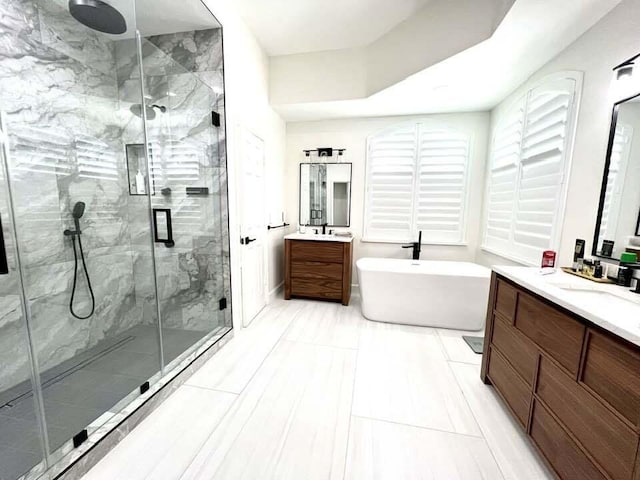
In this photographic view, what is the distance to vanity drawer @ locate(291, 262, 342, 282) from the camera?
3205 millimetres

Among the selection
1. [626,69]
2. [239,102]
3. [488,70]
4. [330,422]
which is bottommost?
[330,422]

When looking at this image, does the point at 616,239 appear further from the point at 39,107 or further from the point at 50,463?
the point at 39,107

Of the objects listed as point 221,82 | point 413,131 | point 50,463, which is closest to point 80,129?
point 221,82

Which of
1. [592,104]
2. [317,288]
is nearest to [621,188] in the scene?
[592,104]

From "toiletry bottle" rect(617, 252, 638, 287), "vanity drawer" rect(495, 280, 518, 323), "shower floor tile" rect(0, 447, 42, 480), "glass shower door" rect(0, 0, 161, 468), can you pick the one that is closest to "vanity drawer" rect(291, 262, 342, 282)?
"glass shower door" rect(0, 0, 161, 468)

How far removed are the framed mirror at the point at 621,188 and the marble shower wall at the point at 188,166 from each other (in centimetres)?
274

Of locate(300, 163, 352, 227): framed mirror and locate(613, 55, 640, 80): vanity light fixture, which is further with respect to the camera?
locate(300, 163, 352, 227): framed mirror

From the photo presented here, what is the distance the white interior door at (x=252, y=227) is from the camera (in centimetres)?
254

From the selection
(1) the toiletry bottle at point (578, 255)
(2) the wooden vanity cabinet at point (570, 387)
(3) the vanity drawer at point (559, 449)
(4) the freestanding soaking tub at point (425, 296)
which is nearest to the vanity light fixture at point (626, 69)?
(1) the toiletry bottle at point (578, 255)

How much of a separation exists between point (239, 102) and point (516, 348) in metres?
2.83

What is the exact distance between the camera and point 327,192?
364cm

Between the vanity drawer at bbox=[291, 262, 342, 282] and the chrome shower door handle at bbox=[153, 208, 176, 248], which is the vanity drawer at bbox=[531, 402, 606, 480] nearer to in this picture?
the vanity drawer at bbox=[291, 262, 342, 282]

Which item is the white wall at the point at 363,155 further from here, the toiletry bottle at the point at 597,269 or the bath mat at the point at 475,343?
the toiletry bottle at the point at 597,269

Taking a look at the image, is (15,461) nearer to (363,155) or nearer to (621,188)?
(621,188)
